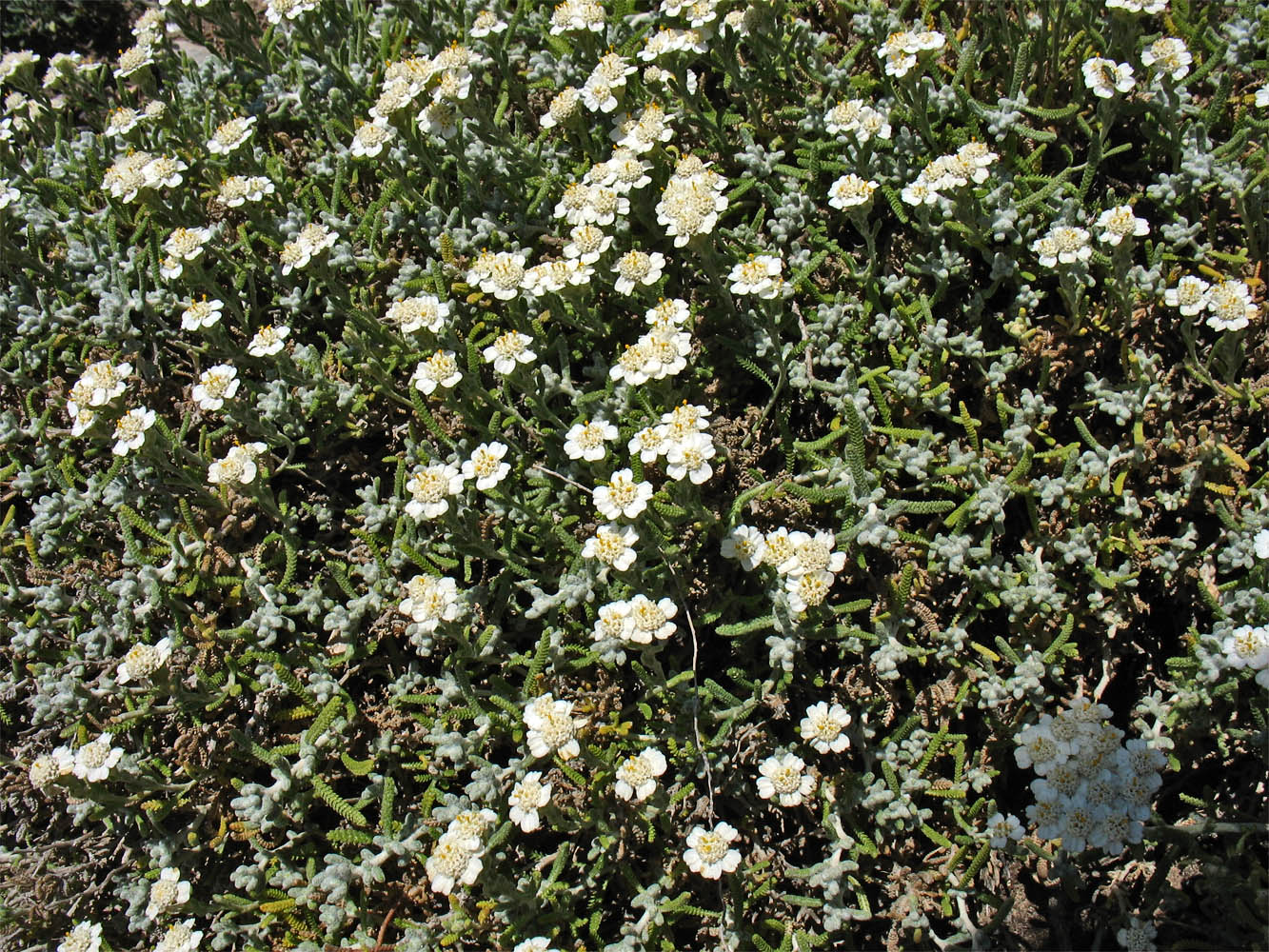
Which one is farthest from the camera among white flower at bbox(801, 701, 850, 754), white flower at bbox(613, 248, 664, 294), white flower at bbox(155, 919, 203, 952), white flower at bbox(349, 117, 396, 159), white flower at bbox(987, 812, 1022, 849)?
white flower at bbox(349, 117, 396, 159)

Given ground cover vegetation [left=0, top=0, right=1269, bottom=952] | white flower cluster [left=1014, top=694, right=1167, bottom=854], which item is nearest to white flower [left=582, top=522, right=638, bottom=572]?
ground cover vegetation [left=0, top=0, right=1269, bottom=952]

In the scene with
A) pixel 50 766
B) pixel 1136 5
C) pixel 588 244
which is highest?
pixel 1136 5

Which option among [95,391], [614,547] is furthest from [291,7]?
[614,547]

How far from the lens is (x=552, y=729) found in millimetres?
2189

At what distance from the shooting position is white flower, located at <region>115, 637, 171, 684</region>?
2492 millimetres

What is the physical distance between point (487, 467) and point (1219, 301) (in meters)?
1.90

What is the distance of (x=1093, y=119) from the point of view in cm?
277

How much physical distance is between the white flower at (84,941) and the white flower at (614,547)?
5.34 feet

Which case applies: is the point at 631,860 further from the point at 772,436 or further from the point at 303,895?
the point at 772,436

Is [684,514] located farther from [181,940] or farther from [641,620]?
[181,940]

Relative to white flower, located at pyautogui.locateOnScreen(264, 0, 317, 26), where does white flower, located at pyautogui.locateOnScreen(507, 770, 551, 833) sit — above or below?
below

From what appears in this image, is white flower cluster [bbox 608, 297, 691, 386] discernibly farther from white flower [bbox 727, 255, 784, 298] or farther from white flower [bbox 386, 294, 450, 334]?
white flower [bbox 386, 294, 450, 334]

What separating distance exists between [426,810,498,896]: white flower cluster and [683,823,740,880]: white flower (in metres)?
0.48

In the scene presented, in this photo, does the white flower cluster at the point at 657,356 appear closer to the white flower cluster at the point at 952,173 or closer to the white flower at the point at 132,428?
the white flower cluster at the point at 952,173
